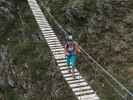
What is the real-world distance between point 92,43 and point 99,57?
2.04 m

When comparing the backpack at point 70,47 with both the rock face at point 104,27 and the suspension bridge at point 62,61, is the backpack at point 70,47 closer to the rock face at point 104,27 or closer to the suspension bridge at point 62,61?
the suspension bridge at point 62,61

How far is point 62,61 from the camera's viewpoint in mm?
19219

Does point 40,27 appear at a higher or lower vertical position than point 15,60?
higher

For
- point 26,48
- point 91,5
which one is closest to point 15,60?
point 26,48

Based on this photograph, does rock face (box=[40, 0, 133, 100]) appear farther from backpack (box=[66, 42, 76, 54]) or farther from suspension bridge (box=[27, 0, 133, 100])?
backpack (box=[66, 42, 76, 54])

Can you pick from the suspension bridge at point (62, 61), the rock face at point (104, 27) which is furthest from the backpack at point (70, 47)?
the rock face at point (104, 27)

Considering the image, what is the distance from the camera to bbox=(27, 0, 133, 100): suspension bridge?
16.0m

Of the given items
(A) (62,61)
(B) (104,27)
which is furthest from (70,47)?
(B) (104,27)

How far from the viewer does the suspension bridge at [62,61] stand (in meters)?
16.0

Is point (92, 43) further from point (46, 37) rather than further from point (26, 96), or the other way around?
point (26, 96)

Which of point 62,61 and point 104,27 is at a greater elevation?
point 104,27

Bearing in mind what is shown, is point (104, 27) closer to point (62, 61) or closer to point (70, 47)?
point (62, 61)

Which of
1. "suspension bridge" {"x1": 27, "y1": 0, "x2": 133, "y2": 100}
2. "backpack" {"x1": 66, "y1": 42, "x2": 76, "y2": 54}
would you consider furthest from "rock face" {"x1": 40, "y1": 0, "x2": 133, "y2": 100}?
"backpack" {"x1": 66, "y1": 42, "x2": 76, "y2": 54}

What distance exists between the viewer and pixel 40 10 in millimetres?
26578
